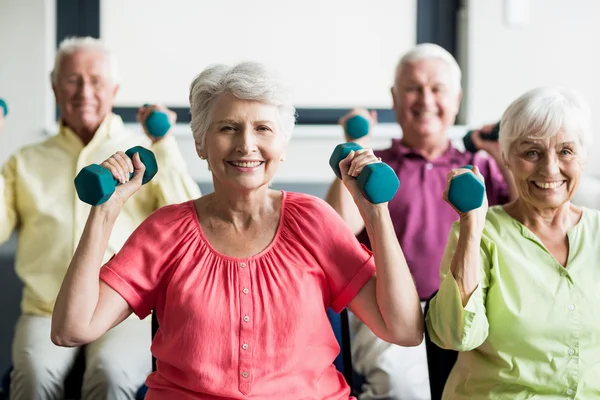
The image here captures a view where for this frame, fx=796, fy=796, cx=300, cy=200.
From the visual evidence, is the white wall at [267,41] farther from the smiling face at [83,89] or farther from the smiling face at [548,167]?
the smiling face at [548,167]

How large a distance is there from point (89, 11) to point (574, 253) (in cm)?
246

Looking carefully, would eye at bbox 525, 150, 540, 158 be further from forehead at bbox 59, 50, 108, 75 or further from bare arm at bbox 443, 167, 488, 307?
forehead at bbox 59, 50, 108, 75

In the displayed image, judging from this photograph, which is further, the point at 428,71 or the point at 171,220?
the point at 428,71

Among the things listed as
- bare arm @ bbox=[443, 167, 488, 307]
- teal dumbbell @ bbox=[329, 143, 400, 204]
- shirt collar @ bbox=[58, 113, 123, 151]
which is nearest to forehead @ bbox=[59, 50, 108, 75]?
shirt collar @ bbox=[58, 113, 123, 151]

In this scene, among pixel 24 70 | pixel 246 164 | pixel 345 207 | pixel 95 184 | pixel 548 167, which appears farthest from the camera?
pixel 24 70

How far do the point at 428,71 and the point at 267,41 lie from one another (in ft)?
3.24

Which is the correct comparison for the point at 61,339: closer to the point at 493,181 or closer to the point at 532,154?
the point at 532,154

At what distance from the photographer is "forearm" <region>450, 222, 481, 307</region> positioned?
165 centimetres

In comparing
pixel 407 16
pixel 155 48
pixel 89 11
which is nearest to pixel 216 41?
pixel 155 48

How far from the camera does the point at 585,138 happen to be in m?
1.83

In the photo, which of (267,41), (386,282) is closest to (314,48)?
(267,41)

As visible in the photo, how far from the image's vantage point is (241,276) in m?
1.68

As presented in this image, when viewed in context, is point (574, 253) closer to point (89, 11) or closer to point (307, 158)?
point (307, 158)

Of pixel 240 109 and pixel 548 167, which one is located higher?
pixel 240 109
